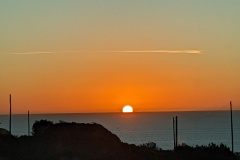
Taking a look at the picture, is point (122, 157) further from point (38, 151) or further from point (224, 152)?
point (224, 152)

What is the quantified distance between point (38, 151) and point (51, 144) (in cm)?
154

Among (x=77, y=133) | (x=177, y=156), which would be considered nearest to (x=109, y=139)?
(x=77, y=133)

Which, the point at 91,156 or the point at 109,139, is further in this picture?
the point at 109,139

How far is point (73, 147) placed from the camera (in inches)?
1598

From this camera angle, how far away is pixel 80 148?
40469 millimetres

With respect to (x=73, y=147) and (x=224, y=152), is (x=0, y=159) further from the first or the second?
(x=224, y=152)

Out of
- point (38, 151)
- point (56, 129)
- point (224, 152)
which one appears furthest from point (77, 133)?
point (224, 152)

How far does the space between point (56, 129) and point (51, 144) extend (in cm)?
391

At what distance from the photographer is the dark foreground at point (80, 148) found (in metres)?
38.8

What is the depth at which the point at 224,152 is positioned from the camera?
44531mm

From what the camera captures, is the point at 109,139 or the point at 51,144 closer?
the point at 51,144

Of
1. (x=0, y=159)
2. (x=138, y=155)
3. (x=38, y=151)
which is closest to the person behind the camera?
(x=0, y=159)

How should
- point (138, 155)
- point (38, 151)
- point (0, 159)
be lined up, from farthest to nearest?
point (138, 155) → point (38, 151) → point (0, 159)

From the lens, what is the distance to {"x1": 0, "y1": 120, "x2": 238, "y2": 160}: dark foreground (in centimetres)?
3881
